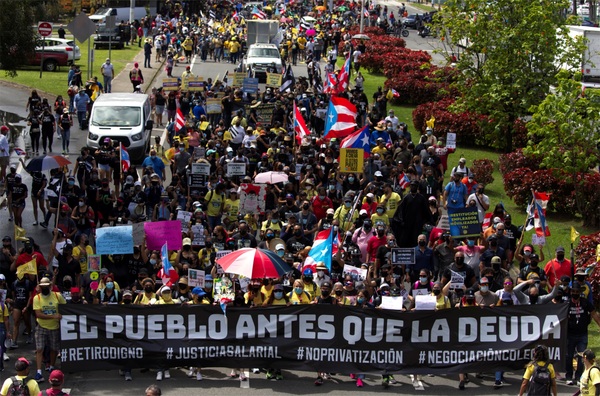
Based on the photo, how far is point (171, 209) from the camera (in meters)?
21.5

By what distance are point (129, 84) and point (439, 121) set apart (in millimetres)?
15240

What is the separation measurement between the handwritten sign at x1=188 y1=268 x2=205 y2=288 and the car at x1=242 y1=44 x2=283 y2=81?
2658 cm

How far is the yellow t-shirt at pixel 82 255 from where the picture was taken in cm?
1820

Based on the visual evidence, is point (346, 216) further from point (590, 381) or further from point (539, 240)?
point (590, 381)

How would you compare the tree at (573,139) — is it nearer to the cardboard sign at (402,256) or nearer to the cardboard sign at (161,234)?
the cardboard sign at (402,256)

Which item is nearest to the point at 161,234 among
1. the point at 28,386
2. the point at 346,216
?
the point at 346,216

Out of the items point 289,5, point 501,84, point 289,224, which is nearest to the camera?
point 289,224

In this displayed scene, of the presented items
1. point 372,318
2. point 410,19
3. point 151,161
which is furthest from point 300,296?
point 410,19

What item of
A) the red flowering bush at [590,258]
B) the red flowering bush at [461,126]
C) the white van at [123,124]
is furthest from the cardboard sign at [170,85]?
the red flowering bush at [590,258]

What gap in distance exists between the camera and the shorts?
1584 cm

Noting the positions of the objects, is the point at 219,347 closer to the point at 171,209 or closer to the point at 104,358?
the point at 104,358

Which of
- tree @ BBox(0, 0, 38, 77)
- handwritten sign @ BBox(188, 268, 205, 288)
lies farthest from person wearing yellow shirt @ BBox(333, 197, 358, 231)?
tree @ BBox(0, 0, 38, 77)

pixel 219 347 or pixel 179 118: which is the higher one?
pixel 179 118

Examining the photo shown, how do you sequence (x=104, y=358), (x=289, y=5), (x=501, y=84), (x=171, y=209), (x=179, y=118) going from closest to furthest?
(x=104, y=358) < (x=171, y=209) < (x=179, y=118) < (x=501, y=84) < (x=289, y=5)
